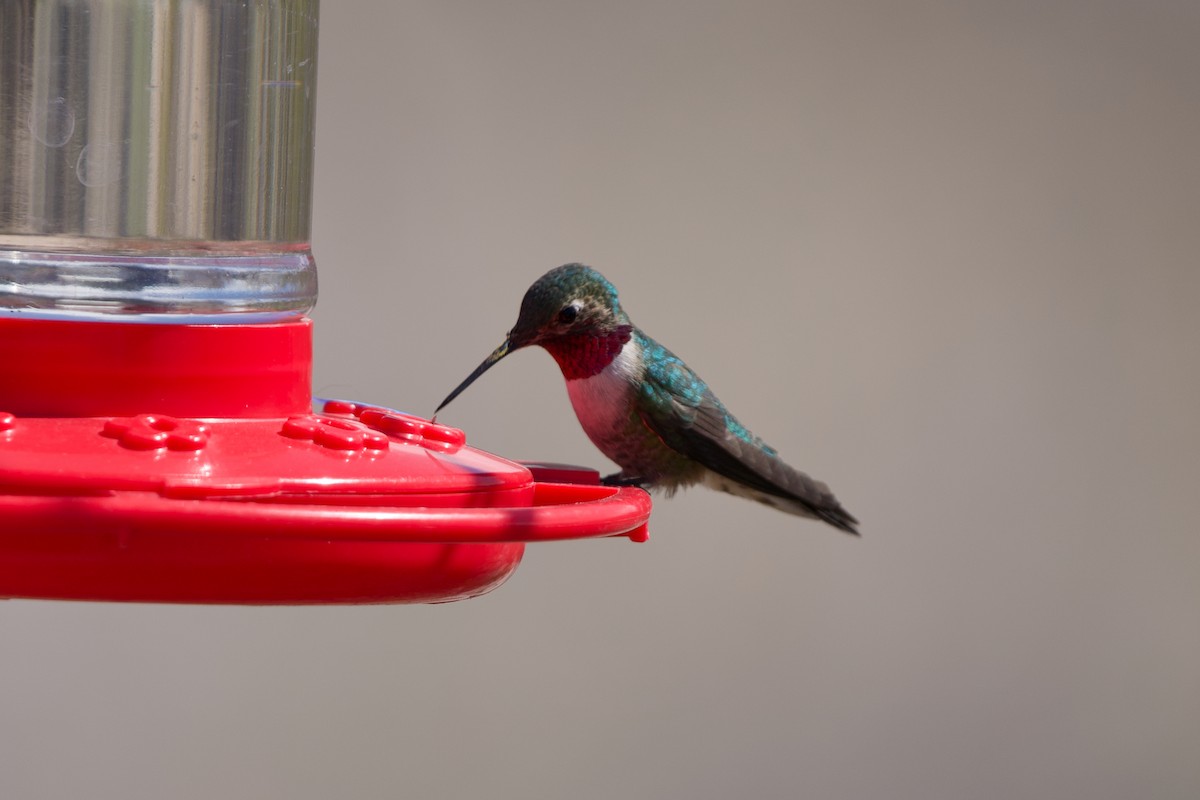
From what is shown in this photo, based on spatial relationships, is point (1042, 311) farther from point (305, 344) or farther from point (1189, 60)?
point (305, 344)

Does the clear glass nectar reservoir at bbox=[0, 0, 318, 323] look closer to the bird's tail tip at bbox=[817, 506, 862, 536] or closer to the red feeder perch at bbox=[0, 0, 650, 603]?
the red feeder perch at bbox=[0, 0, 650, 603]

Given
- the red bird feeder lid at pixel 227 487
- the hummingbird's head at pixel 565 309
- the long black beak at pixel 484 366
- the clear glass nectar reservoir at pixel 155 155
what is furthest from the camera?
the hummingbird's head at pixel 565 309

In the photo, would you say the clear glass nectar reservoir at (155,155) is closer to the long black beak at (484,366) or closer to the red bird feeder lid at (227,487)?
the red bird feeder lid at (227,487)

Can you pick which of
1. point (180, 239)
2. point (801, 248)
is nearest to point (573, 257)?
point (801, 248)

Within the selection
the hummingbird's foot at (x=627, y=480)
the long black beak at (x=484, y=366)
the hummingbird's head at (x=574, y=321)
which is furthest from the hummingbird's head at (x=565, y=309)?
the hummingbird's foot at (x=627, y=480)

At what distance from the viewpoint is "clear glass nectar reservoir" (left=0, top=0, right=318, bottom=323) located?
2.26 meters

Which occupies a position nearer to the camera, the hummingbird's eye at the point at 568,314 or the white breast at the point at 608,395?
the hummingbird's eye at the point at 568,314

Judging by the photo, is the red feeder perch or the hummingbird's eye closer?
Result: the red feeder perch

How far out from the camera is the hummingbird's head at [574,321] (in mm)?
3703

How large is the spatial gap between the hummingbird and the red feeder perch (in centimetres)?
138

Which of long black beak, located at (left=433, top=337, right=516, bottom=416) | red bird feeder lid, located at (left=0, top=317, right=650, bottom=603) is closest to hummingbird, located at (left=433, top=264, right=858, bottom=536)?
long black beak, located at (left=433, top=337, right=516, bottom=416)

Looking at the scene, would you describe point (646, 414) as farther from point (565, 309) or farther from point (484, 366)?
point (484, 366)

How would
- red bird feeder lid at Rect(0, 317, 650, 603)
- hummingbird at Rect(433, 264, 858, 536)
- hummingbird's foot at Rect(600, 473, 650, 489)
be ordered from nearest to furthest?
red bird feeder lid at Rect(0, 317, 650, 603) < hummingbird at Rect(433, 264, 858, 536) < hummingbird's foot at Rect(600, 473, 650, 489)

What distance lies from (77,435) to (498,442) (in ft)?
13.5
